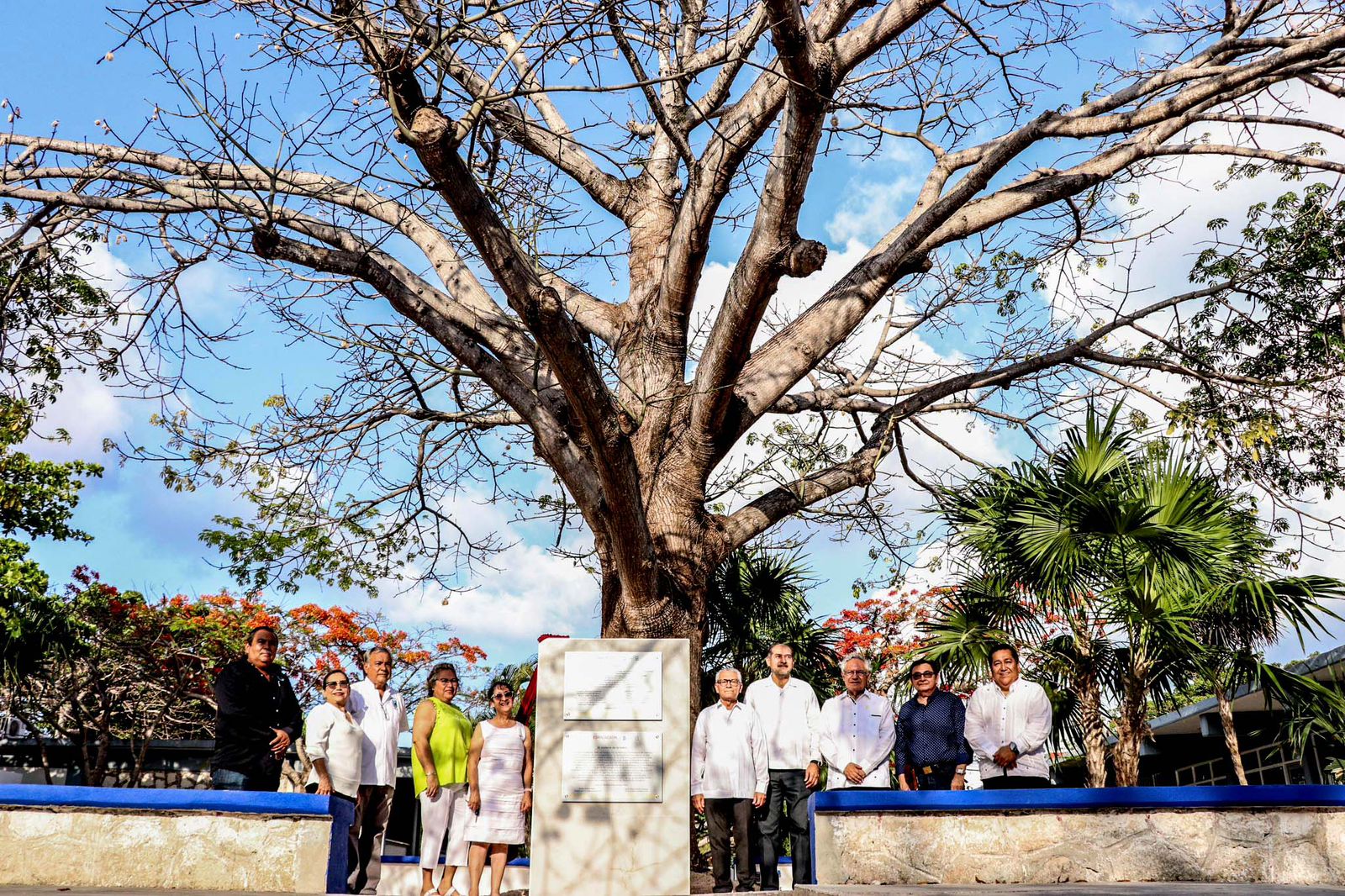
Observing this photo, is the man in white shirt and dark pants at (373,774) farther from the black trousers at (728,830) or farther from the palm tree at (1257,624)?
the palm tree at (1257,624)

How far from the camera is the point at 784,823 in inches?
304

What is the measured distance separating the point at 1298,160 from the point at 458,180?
674 centimetres

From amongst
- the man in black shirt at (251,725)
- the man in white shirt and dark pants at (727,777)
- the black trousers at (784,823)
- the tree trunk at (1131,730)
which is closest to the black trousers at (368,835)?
the man in black shirt at (251,725)

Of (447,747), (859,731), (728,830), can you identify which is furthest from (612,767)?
(859,731)

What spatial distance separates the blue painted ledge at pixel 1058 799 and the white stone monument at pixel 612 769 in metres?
0.97

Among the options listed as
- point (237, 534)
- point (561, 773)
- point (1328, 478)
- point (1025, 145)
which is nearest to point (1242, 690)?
point (1328, 478)

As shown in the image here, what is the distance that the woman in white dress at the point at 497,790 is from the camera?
7.21 metres

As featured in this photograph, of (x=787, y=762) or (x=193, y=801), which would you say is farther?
(x=787, y=762)

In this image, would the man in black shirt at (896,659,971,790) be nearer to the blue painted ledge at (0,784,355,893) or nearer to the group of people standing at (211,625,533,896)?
the group of people standing at (211,625,533,896)

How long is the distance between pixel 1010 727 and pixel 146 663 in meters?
15.4

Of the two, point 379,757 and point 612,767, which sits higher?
point 379,757

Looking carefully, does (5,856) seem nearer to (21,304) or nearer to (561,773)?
(561,773)

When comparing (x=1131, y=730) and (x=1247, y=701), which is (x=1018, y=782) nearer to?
(x=1131, y=730)

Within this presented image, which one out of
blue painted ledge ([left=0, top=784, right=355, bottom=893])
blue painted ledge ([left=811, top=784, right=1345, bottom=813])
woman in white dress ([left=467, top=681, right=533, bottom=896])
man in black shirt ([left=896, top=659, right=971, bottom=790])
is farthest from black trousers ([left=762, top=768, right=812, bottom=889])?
blue painted ledge ([left=0, top=784, right=355, bottom=893])
